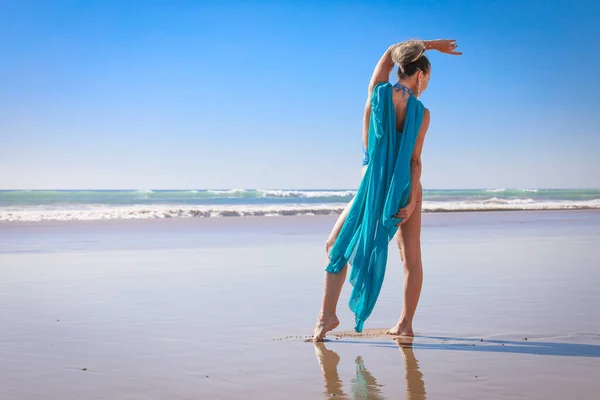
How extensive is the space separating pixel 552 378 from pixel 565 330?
1.32m

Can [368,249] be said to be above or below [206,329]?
above

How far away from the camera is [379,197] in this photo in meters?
4.25

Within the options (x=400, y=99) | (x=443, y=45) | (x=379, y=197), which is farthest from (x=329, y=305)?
(x=443, y=45)

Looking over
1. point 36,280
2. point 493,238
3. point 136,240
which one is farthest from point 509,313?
point 136,240

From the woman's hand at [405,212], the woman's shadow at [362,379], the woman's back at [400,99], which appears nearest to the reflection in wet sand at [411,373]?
the woman's shadow at [362,379]

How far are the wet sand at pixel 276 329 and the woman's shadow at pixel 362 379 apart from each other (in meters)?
→ 0.01

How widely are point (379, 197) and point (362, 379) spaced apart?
1.27 m

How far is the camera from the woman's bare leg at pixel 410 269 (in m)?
4.41

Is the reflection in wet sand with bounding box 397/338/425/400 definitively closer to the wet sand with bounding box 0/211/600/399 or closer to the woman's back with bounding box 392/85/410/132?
the wet sand with bounding box 0/211/600/399

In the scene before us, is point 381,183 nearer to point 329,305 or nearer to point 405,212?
point 405,212

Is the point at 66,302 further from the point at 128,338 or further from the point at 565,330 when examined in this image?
the point at 565,330

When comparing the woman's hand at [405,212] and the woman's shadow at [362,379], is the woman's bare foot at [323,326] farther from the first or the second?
the woman's hand at [405,212]

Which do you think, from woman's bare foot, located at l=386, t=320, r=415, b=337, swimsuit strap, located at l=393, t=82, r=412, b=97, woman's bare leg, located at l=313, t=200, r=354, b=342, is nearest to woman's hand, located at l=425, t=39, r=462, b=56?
swimsuit strap, located at l=393, t=82, r=412, b=97

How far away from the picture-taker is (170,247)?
1015 cm
